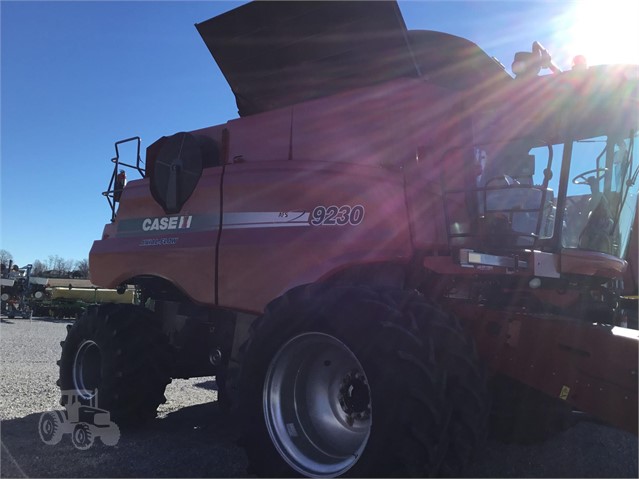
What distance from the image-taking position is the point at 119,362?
16.7ft

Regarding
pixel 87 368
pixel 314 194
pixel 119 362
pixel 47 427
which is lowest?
pixel 47 427

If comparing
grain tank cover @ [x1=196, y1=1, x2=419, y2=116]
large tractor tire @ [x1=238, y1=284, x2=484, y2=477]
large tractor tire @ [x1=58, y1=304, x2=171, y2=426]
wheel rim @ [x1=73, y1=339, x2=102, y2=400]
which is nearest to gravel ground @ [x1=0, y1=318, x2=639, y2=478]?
large tractor tire @ [x1=58, y1=304, x2=171, y2=426]

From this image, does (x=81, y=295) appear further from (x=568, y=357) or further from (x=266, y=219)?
(x=568, y=357)

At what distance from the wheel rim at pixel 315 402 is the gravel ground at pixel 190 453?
0.59m

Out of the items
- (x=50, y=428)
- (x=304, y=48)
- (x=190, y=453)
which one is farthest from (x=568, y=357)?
(x=50, y=428)

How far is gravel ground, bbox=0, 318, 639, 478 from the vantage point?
13.1ft

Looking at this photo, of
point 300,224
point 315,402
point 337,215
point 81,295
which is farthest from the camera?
point 81,295

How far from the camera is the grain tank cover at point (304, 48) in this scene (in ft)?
13.7

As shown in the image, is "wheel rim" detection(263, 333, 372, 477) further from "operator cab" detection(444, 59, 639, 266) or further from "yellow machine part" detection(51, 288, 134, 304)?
"yellow machine part" detection(51, 288, 134, 304)

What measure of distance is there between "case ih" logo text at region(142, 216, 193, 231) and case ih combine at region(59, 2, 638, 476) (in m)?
0.02

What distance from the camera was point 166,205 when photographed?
520 cm

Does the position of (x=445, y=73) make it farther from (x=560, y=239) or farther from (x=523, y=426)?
(x=523, y=426)

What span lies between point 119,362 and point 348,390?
251 cm

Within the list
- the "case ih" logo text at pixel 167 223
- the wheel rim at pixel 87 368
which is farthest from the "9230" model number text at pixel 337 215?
the wheel rim at pixel 87 368
